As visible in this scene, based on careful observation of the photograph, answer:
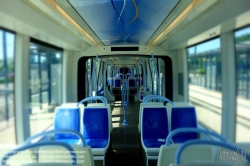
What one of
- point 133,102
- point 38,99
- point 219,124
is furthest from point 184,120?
point 133,102

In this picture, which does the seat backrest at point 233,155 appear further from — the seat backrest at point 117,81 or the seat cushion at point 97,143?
the seat backrest at point 117,81

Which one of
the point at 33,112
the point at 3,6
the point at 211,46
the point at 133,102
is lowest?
the point at 133,102

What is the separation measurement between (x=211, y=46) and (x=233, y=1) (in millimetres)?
822

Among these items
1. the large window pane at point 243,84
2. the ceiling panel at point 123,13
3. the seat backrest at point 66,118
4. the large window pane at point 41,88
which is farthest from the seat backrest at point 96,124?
the large window pane at point 243,84

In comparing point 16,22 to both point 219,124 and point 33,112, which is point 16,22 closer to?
point 33,112

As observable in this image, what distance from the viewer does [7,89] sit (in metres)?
1.74

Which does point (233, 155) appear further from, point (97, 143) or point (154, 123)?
point (97, 143)

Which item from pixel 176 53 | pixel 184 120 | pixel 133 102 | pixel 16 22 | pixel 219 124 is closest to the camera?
pixel 16 22

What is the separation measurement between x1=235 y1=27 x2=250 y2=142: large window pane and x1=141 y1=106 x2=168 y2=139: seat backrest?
0.97 meters

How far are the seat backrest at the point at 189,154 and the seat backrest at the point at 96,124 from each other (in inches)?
49.6

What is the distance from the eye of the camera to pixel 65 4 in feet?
5.15

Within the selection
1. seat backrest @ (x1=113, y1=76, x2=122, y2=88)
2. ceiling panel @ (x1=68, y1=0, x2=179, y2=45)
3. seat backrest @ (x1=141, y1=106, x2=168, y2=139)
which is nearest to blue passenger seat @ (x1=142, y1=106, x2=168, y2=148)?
seat backrest @ (x1=141, y1=106, x2=168, y2=139)

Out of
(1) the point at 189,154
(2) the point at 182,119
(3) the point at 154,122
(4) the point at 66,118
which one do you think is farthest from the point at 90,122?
(1) the point at 189,154

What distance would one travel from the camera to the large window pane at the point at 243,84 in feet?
4.70
